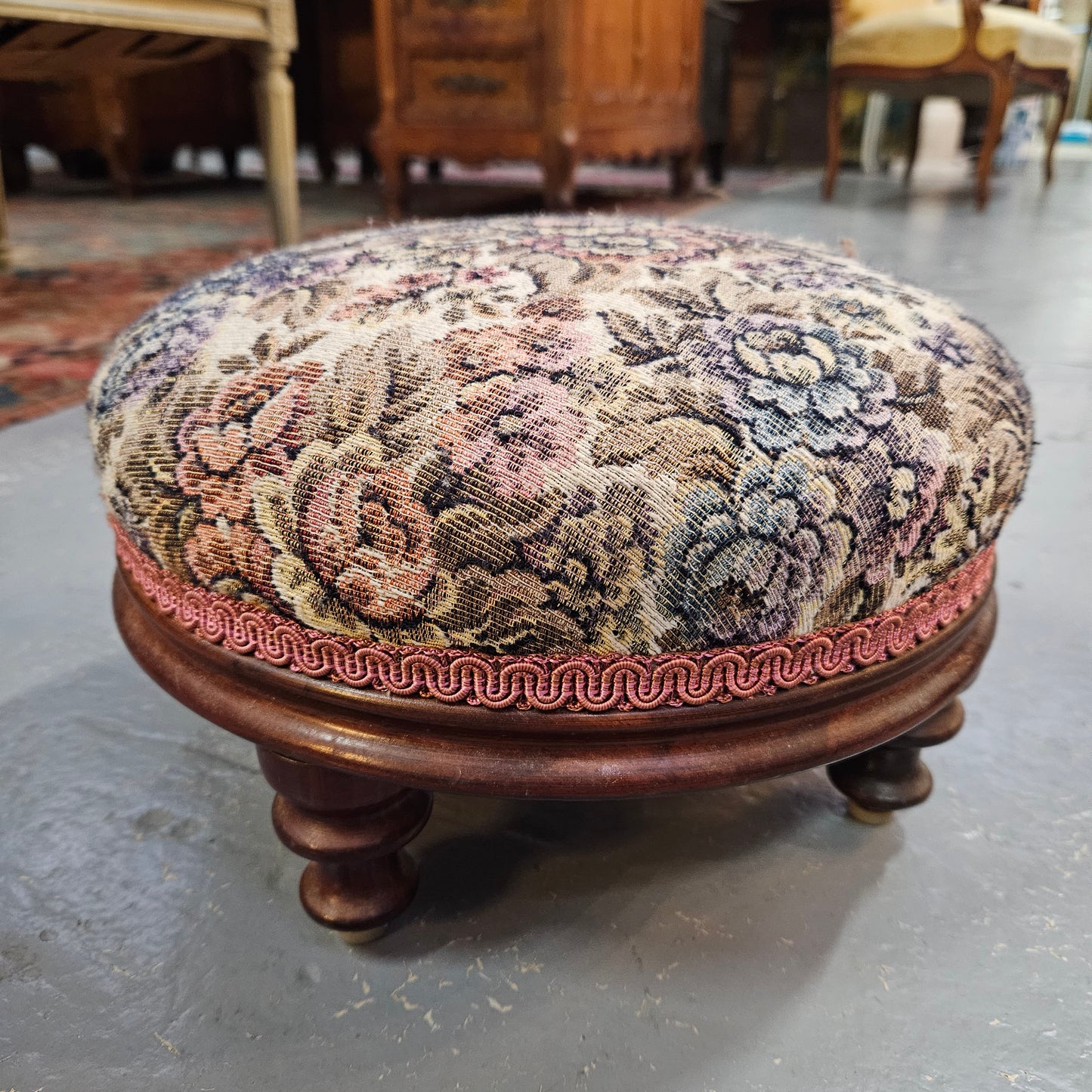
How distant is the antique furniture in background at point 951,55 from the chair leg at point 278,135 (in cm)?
233

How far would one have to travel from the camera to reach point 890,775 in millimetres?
663

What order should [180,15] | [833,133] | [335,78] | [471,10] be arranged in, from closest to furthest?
1. [180,15]
2. [471,10]
3. [833,133]
4. [335,78]

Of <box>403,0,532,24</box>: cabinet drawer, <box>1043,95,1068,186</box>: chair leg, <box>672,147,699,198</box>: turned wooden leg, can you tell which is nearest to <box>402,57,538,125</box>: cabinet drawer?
<box>403,0,532,24</box>: cabinet drawer

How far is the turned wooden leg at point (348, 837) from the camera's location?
1.74 feet

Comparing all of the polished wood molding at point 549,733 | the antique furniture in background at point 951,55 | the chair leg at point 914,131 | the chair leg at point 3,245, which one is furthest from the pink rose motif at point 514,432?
the chair leg at point 914,131

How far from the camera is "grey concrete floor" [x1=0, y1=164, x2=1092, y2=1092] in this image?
528 millimetres

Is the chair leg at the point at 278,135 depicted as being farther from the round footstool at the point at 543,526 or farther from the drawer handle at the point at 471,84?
the round footstool at the point at 543,526

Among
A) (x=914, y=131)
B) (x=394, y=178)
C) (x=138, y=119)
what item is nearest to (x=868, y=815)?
(x=394, y=178)

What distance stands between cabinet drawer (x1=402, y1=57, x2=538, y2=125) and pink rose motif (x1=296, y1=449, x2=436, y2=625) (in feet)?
9.14

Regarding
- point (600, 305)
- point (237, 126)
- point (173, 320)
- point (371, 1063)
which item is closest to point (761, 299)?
point (600, 305)

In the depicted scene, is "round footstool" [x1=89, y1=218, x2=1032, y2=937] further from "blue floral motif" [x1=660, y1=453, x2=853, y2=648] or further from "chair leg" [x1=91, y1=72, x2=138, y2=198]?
"chair leg" [x1=91, y1=72, x2=138, y2=198]

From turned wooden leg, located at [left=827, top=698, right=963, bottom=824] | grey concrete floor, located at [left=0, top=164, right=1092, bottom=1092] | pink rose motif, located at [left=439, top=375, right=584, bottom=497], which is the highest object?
pink rose motif, located at [left=439, top=375, right=584, bottom=497]

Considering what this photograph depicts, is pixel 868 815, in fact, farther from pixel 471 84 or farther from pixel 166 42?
pixel 471 84

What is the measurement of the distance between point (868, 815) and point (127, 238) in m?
2.99
